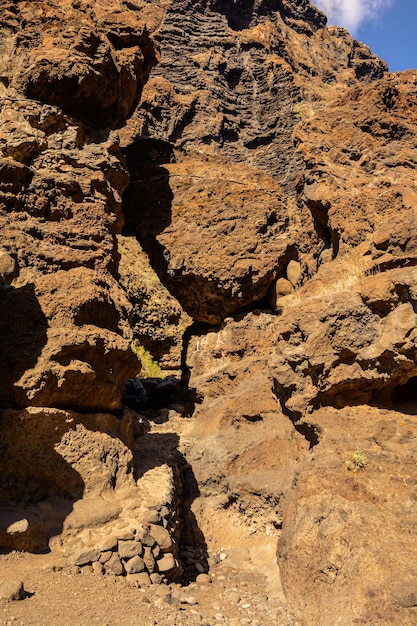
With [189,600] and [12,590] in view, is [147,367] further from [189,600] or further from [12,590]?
[12,590]

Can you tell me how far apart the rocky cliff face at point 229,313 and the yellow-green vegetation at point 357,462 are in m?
0.02

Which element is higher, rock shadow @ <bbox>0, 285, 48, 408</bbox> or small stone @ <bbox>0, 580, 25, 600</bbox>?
rock shadow @ <bbox>0, 285, 48, 408</bbox>

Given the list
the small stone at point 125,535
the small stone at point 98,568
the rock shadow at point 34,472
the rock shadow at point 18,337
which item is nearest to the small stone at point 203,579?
the small stone at point 125,535

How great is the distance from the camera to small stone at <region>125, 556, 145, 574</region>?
15.1ft

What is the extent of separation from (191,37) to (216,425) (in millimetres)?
38365

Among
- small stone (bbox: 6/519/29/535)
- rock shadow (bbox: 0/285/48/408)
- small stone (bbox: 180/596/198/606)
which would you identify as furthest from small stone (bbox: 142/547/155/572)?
rock shadow (bbox: 0/285/48/408)

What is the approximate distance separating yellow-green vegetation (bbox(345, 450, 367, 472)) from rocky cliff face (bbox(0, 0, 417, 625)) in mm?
20

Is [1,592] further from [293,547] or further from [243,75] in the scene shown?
[243,75]

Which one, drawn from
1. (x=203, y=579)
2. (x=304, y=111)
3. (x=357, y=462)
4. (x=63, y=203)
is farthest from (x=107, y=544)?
(x=304, y=111)

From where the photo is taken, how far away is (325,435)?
5.84 meters

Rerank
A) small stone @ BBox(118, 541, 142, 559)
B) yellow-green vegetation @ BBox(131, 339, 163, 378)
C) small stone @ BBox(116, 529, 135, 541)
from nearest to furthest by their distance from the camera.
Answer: small stone @ BBox(118, 541, 142, 559) < small stone @ BBox(116, 529, 135, 541) < yellow-green vegetation @ BBox(131, 339, 163, 378)

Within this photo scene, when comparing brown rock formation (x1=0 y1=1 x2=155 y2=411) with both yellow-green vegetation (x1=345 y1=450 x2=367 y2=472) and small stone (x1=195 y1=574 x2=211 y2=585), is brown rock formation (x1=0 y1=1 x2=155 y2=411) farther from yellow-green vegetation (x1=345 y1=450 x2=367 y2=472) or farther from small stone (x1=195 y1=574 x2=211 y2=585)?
yellow-green vegetation (x1=345 y1=450 x2=367 y2=472)

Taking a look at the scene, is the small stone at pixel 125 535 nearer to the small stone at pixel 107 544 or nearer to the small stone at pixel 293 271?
the small stone at pixel 107 544

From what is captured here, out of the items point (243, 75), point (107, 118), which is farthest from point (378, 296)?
point (243, 75)
